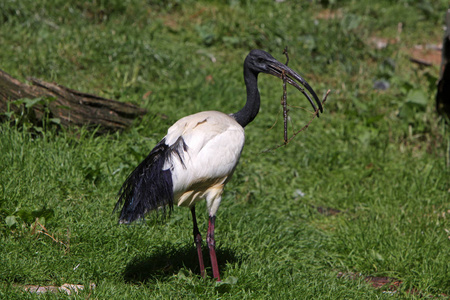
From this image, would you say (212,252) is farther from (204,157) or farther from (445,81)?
(445,81)

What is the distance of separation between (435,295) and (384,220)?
972mm

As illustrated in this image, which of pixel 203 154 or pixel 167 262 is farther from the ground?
pixel 203 154

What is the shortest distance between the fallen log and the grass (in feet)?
0.49

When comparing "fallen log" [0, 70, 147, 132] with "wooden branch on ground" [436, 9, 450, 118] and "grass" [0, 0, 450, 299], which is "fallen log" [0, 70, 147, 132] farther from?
"wooden branch on ground" [436, 9, 450, 118]

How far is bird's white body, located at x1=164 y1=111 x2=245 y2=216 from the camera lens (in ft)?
11.8

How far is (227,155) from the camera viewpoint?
12.2 ft

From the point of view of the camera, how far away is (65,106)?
5039 millimetres

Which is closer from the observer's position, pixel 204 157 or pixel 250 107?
pixel 204 157

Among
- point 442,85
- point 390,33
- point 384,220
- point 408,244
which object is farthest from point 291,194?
point 390,33

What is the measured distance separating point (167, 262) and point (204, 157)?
92cm

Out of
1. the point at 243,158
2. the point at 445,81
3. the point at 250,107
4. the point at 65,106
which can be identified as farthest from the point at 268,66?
the point at 445,81

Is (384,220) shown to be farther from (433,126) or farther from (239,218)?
(433,126)

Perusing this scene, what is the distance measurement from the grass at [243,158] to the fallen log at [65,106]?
5.9 inches

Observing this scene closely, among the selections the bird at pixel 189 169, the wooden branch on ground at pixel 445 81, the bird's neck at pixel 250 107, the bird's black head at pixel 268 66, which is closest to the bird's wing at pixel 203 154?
the bird at pixel 189 169
